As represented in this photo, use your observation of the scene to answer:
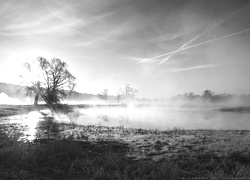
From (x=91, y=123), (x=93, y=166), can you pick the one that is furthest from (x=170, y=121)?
(x=93, y=166)

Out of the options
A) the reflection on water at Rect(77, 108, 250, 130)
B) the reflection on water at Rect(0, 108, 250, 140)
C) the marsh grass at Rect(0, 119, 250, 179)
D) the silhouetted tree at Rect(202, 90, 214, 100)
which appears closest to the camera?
the marsh grass at Rect(0, 119, 250, 179)

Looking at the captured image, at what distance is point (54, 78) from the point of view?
57031mm

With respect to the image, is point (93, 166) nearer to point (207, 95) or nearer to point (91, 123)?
point (91, 123)

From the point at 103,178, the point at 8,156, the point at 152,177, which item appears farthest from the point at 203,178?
the point at 8,156

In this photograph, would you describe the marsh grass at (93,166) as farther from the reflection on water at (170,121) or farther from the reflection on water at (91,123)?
the reflection on water at (170,121)

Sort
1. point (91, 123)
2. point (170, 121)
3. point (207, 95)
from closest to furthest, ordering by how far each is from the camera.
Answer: point (91, 123) → point (170, 121) → point (207, 95)

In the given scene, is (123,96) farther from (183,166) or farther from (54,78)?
(183,166)

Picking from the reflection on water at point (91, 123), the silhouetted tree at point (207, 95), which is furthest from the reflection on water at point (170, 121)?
the silhouetted tree at point (207, 95)

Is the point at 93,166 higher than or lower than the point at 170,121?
higher

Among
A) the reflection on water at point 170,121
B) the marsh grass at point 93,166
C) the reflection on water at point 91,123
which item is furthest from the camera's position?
the reflection on water at point 170,121

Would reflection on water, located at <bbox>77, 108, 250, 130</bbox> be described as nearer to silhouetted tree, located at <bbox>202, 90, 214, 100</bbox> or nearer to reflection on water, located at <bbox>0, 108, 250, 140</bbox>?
reflection on water, located at <bbox>0, 108, 250, 140</bbox>

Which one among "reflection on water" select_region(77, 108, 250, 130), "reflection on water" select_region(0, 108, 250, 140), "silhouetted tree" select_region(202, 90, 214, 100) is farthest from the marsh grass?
"silhouetted tree" select_region(202, 90, 214, 100)

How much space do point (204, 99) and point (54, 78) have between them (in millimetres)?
121128

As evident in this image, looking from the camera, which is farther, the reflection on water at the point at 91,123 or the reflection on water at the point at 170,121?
the reflection on water at the point at 170,121
